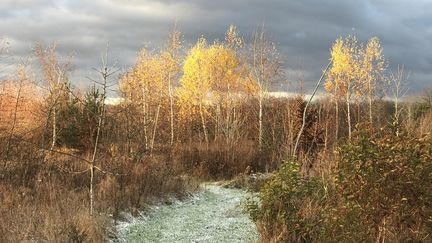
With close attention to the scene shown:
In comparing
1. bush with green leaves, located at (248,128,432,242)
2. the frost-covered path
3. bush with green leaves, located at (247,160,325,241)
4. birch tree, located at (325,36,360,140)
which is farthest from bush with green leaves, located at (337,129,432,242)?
birch tree, located at (325,36,360,140)

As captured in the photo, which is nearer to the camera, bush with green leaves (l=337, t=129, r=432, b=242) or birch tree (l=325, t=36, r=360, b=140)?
bush with green leaves (l=337, t=129, r=432, b=242)

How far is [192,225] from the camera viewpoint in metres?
8.03

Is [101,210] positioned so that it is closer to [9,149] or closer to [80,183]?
[80,183]

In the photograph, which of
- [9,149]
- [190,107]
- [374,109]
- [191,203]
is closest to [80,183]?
[9,149]

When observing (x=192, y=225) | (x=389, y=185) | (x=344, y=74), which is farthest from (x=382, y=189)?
(x=344, y=74)

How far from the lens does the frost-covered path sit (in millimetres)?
7141

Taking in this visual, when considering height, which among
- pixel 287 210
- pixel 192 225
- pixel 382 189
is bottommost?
pixel 192 225

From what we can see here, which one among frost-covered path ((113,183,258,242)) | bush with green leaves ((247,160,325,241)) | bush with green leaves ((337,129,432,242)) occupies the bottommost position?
frost-covered path ((113,183,258,242))

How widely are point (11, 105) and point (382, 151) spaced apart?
16674 mm

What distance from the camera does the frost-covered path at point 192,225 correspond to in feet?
23.4

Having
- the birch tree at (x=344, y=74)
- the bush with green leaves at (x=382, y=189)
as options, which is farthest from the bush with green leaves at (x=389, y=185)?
the birch tree at (x=344, y=74)

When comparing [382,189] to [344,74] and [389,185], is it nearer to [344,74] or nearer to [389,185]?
[389,185]

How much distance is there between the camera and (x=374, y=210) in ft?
16.9

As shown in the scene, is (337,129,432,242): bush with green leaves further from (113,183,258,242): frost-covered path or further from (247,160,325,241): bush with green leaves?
(113,183,258,242): frost-covered path
